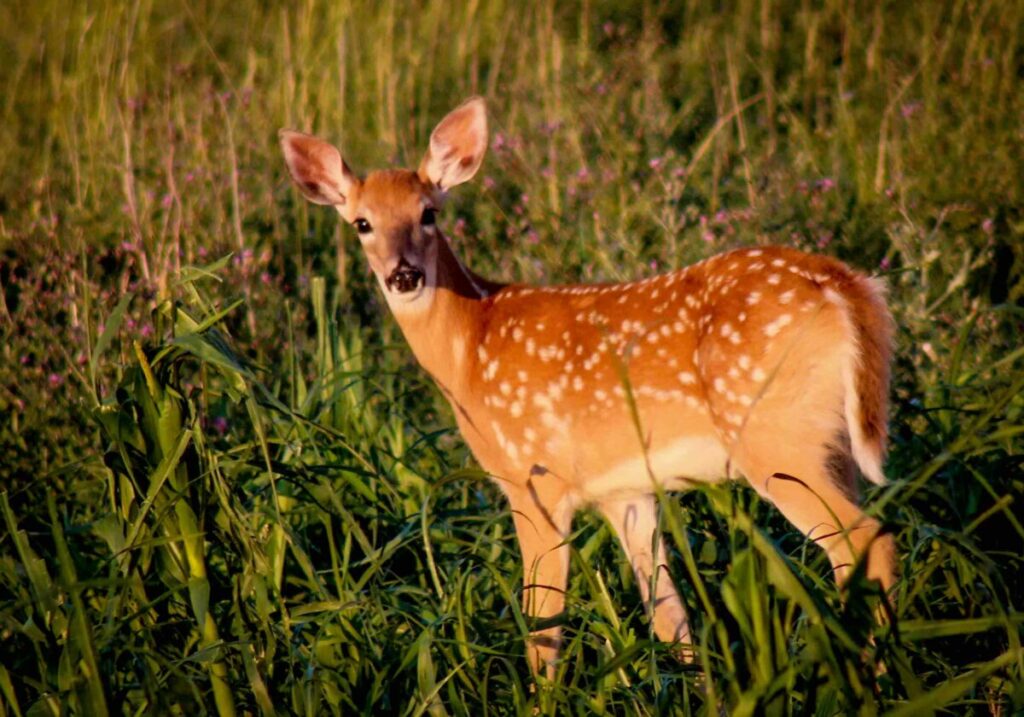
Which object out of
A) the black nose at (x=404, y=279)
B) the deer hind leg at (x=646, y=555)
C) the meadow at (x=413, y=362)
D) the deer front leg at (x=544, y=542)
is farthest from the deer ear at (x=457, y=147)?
the deer hind leg at (x=646, y=555)

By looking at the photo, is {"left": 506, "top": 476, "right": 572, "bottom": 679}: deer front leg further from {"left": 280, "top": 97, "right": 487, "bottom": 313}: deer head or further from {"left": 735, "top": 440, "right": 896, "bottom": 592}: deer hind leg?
{"left": 280, "top": 97, "right": 487, "bottom": 313}: deer head

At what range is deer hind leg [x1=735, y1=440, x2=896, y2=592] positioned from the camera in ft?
12.5

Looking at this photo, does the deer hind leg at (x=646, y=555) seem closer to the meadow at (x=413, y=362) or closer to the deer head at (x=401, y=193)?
the meadow at (x=413, y=362)

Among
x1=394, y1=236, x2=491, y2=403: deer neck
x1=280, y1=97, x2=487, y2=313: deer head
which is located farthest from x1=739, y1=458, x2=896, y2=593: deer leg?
x1=280, y1=97, x2=487, y2=313: deer head

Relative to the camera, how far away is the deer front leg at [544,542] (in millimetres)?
4172

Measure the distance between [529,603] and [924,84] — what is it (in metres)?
4.91

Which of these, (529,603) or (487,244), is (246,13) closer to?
(487,244)

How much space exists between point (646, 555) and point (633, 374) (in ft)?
2.02

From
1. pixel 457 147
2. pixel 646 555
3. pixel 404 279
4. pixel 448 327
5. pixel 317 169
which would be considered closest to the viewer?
pixel 646 555

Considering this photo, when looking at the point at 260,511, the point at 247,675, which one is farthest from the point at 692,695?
the point at 260,511

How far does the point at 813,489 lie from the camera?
394 cm

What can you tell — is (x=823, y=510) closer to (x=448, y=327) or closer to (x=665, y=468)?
(x=665, y=468)

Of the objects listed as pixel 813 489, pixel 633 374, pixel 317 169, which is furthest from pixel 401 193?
pixel 813 489

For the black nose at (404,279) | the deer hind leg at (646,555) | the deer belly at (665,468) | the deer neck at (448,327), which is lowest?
the deer hind leg at (646,555)
